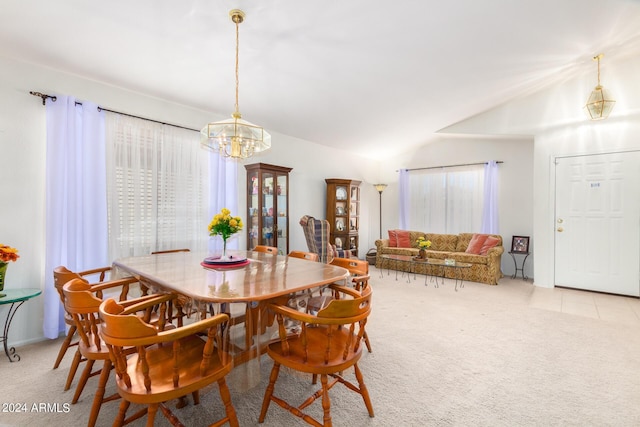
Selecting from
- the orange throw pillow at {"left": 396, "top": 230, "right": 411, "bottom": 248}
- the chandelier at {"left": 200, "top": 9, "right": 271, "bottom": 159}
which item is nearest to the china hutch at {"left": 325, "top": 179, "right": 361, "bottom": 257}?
the orange throw pillow at {"left": 396, "top": 230, "right": 411, "bottom": 248}

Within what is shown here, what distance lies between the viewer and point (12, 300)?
2.23 metres

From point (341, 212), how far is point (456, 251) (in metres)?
2.41

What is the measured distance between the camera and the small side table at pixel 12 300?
2293 millimetres

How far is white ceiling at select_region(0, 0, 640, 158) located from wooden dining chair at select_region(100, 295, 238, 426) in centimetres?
219

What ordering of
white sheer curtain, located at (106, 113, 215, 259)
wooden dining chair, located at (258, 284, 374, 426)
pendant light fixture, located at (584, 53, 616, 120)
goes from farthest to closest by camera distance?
1. pendant light fixture, located at (584, 53, 616, 120)
2. white sheer curtain, located at (106, 113, 215, 259)
3. wooden dining chair, located at (258, 284, 374, 426)

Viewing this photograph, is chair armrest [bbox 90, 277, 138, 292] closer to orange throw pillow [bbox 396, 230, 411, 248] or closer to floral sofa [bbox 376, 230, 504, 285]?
floral sofa [bbox 376, 230, 504, 285]

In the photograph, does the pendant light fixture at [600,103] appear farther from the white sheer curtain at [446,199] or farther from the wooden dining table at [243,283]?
the wooden dining table at [243,283]

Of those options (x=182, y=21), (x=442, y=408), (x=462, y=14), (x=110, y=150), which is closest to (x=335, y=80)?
(x=462, y=14)

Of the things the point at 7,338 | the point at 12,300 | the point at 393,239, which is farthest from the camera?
the point at 393,239

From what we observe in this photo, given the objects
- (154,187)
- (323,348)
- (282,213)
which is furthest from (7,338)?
(282,213)

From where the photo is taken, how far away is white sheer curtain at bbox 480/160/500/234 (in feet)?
18.2

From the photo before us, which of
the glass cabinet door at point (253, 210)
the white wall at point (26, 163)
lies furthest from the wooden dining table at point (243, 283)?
the glass cabinet door at point (253, 210)

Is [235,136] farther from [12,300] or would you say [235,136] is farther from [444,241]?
[444,241]

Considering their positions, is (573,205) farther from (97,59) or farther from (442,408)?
(97,59)
